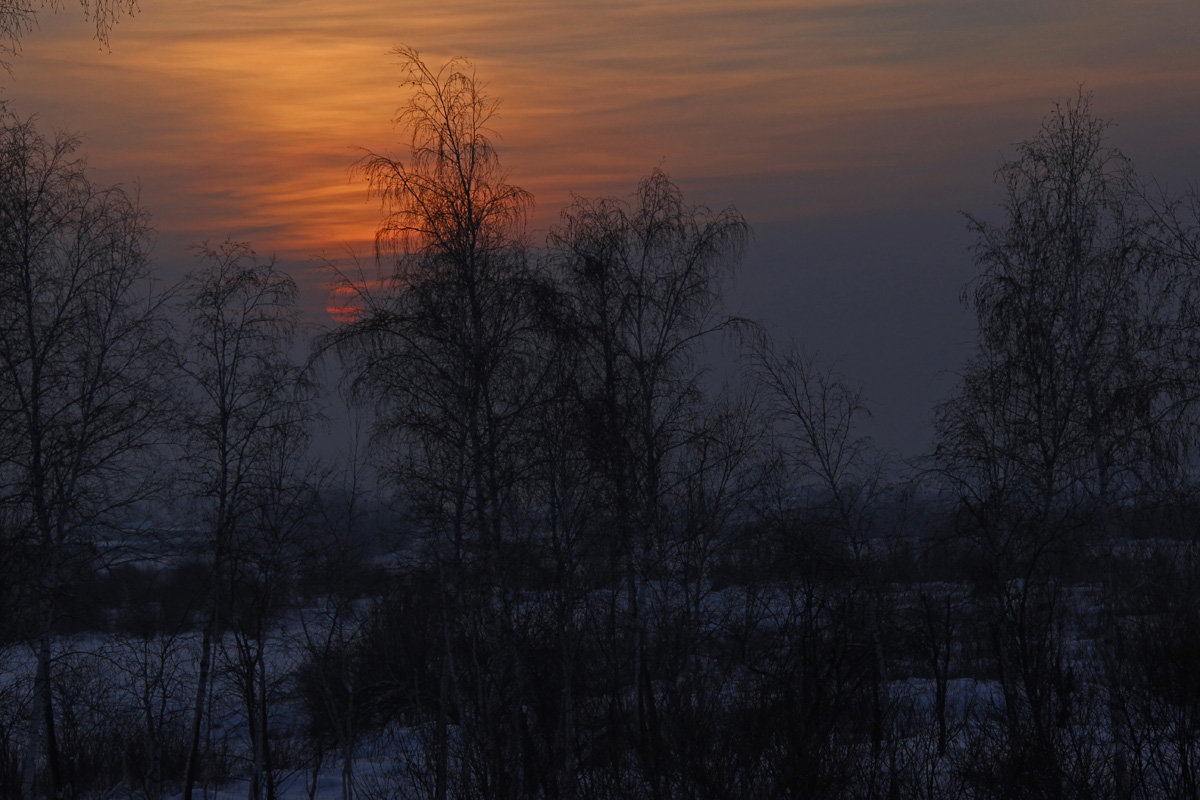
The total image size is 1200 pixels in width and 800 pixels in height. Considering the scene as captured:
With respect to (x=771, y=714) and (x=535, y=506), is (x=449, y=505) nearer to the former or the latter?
(x=535, y=506)

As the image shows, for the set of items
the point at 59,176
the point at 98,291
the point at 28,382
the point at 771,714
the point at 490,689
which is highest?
the point at 59,176

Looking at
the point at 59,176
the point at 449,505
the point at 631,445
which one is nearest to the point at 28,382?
the point at 59,176

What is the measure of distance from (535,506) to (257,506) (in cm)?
837

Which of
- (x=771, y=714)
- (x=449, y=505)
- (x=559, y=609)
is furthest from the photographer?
(x=559, y=609)

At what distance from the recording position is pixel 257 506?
2545cm

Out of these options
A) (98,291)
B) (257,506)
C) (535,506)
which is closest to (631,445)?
(535,506)

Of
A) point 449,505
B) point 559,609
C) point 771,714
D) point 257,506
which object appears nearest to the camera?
point 771,714

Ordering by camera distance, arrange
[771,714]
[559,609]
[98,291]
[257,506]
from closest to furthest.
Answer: [771,714]
[559,609]
[98,291]
[257,506]

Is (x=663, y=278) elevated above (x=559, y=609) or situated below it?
above

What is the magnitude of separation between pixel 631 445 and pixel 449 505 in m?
5.59

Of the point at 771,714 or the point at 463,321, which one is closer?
the point at 771,714

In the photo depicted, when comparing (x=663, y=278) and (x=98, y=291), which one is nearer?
(x=98, y=291)

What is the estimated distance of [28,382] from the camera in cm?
2164

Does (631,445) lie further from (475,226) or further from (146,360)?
(146,360)
